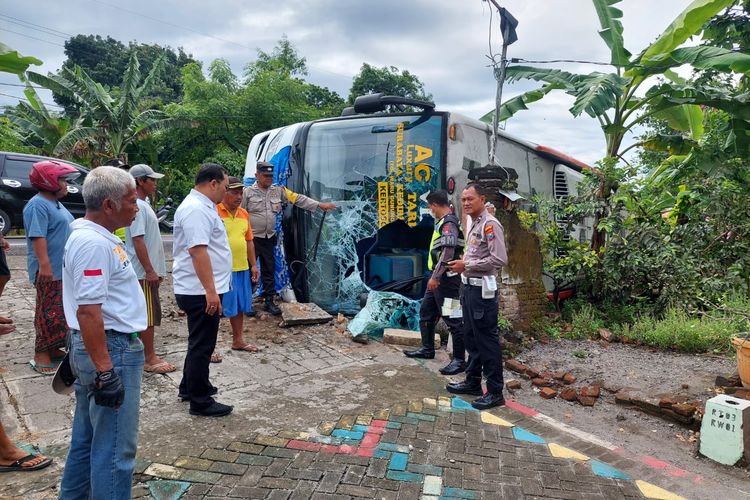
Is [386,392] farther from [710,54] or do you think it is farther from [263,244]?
[710,54]

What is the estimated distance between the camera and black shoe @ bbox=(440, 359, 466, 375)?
197 inches

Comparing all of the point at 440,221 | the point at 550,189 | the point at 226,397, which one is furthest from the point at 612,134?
the point at 226,397

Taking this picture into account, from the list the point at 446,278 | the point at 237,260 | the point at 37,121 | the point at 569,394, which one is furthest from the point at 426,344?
the point at 37,121

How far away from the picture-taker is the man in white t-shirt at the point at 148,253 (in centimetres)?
422

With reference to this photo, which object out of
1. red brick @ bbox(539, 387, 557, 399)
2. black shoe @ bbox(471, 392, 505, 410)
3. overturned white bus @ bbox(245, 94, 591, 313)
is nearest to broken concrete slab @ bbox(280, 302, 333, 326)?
overturned white bus @ bbox(245, 94, 591, 313)

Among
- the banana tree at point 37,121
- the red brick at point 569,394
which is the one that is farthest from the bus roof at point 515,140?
the banana tree at point 37,121

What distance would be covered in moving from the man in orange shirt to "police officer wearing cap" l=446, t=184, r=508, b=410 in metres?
2.30

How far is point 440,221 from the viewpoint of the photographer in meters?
5.20

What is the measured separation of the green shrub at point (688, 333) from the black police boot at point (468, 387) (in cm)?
Answer: 291

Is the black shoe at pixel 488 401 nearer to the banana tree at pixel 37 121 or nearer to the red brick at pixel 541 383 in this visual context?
the red brick at pixel 541 383

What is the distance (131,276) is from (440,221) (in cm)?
339

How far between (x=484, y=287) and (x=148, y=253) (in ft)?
9.56

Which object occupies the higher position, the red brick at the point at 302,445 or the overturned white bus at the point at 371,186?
the overturned white bus at the point at 371,186

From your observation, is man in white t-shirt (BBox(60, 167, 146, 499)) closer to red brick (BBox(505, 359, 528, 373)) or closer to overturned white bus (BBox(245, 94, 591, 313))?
red brick (BBox(505, 359, 528, 373))
